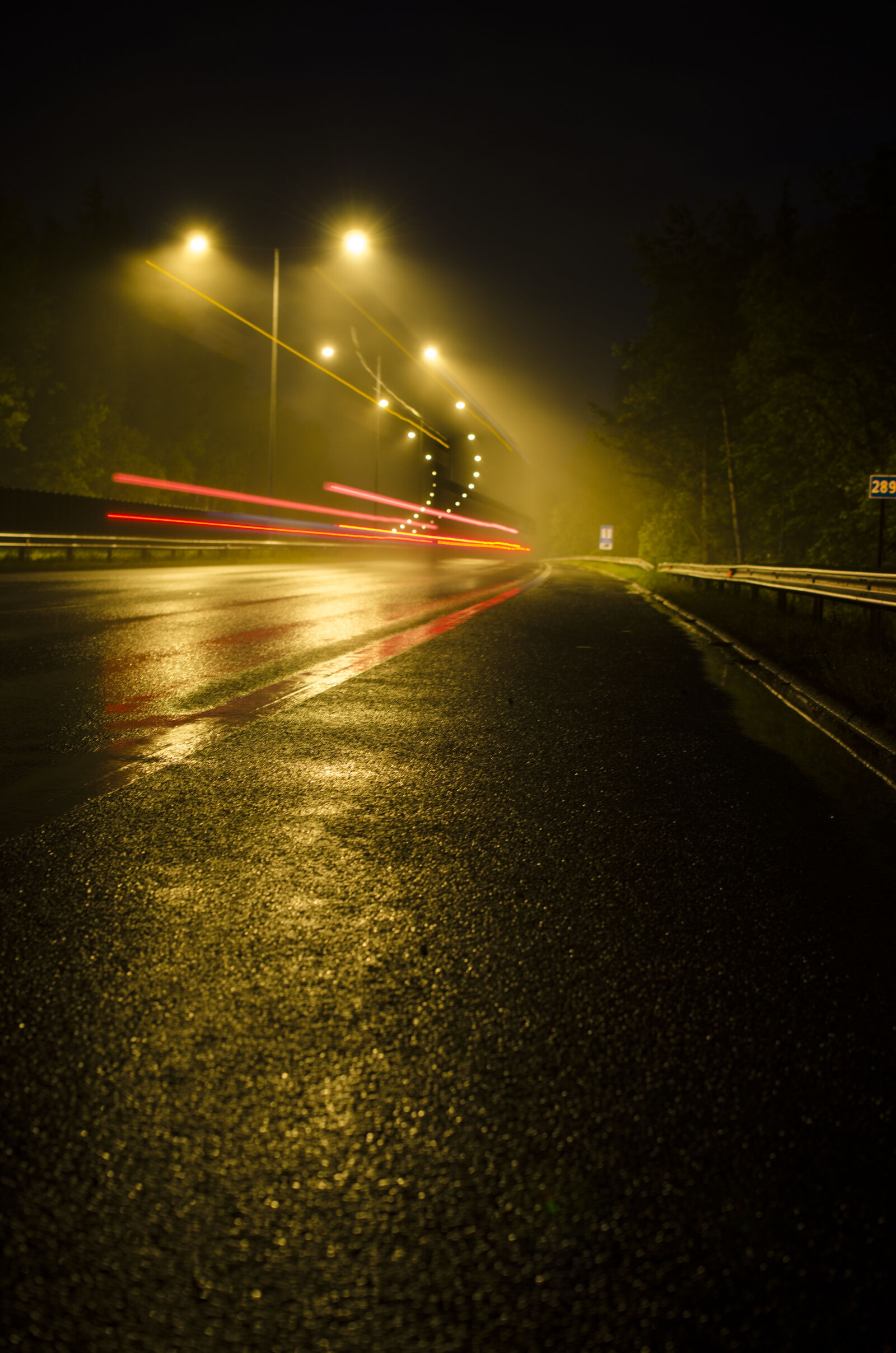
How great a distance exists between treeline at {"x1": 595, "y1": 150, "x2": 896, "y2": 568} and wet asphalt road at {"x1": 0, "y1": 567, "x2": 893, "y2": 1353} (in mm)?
31037

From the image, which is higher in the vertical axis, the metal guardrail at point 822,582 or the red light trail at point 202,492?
the red light trail at point 202,492

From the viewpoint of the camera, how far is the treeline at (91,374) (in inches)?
2133

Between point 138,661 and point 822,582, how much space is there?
986 cm

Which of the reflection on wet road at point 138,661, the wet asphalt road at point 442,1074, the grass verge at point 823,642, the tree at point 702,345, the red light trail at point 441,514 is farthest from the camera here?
the red light trail at point 441,514

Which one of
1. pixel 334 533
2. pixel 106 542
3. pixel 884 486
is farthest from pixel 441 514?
pixel 884 486

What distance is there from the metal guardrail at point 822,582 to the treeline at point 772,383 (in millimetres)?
14111

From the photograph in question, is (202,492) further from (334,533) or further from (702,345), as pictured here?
(702,345)

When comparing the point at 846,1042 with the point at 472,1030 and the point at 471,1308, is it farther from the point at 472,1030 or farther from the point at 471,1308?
the point at 471,1308

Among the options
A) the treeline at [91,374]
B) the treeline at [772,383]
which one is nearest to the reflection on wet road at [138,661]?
the treeline at [772,383]

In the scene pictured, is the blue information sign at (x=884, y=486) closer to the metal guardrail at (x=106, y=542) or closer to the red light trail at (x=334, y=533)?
the metal guardrail at (x=106, y=542)

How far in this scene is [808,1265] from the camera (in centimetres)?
183

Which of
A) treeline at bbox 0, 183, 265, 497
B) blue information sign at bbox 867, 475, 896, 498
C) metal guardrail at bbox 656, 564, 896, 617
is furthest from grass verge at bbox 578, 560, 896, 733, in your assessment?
treeline at bbox 0, 183, 265, 497

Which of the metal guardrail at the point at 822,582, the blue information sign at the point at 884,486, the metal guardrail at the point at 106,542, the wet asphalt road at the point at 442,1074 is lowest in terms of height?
the wet asphalt road at the point at 442,1074

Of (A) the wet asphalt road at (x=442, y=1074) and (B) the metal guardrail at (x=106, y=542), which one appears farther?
(B) the metal guardrail at (x=106, y=542)
